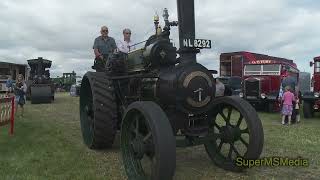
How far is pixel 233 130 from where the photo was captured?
20.0 feet

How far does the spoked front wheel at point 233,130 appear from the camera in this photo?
18.5 ft

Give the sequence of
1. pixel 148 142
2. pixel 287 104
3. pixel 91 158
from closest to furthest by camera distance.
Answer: pixel 148 142 < pixel 91 158 < pixel 287 104

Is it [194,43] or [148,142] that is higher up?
[194,43]

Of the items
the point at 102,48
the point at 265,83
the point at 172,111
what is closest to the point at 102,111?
the point at 172,111

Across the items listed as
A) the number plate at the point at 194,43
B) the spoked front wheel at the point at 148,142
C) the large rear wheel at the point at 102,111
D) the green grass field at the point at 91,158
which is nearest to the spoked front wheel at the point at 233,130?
the green grass field at the point at 91,158

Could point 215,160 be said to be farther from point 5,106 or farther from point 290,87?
point 290,87

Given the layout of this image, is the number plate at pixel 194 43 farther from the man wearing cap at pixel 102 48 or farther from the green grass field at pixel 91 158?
the man wearing cap at pixel 102 48

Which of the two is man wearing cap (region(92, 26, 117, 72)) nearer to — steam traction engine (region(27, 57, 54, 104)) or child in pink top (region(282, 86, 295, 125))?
child in pink top (region(282, 86, 295, 125))

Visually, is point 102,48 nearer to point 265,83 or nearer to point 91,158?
point 91,158

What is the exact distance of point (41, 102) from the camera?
877 inches

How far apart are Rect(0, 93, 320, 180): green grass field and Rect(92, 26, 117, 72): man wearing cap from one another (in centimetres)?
152

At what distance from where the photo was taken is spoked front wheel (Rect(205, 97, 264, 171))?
5645 mm

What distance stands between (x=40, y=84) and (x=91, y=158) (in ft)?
54.4

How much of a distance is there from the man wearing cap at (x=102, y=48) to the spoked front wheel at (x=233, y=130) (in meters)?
2.70
